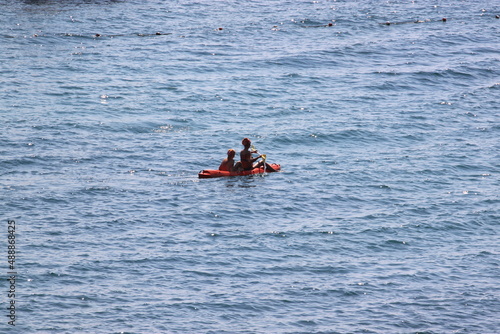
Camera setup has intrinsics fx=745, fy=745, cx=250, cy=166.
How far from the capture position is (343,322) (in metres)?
20.9

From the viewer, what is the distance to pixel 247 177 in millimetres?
32188

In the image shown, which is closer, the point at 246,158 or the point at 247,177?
the point at 246,158

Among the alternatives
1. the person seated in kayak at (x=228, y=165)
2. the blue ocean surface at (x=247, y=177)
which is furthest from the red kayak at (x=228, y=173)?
the blue ocean surface at (x=247, y=177)

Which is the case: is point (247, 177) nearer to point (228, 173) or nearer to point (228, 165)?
point (228, 173)

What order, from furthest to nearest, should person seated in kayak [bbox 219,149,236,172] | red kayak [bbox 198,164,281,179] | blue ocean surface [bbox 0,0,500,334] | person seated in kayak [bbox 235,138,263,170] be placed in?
person seated in kayak [bbox 235,138,263,170] < person seated in kayak [bbox 219,149,236,172] < red kayak [bbox 198,164,281,179] < blue ocean surface [bbox 0,0,500,334]

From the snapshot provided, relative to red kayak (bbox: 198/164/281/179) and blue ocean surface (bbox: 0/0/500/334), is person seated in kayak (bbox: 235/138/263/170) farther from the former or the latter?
blue ocean surface (bbox: 0/0/500/334)

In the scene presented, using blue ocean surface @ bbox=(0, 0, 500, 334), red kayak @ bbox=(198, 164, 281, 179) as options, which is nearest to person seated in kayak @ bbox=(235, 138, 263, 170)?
red kayak @ bbox=(198, 164, 281, 179)

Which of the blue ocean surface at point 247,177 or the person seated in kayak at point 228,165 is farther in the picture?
the person seated in kayak at point 228,165

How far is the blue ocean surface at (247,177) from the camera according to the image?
2181 cm

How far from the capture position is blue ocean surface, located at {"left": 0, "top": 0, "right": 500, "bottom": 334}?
21.8m

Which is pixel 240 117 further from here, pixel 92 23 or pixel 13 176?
pixel 92 23

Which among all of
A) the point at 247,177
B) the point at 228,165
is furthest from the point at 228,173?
the point at 247,177

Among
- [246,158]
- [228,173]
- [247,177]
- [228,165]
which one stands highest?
[246,158]

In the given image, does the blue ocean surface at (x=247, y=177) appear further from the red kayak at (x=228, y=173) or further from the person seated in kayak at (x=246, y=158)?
the person seated in kayak at (x=246, y=158)
